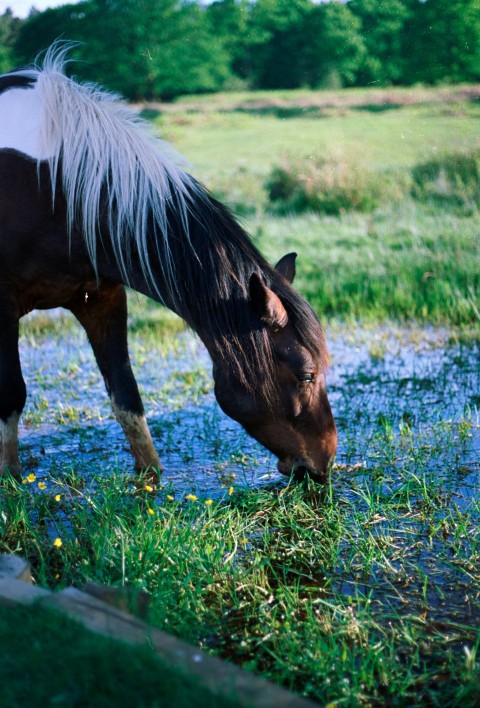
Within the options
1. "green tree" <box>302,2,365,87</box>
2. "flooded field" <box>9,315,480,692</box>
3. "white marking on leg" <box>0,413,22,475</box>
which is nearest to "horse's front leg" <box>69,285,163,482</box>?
"flooded field" <box>9,315,480,692</box>

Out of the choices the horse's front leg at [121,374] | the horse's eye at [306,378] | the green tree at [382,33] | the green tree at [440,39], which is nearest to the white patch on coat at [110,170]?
the horse's front leg at [121,374]

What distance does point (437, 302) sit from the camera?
688 cm

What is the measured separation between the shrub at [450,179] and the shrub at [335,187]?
0.28 meters

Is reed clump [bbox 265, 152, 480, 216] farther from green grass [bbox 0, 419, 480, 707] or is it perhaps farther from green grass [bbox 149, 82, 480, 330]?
green grass [bbox 0, 419, 480, 707]

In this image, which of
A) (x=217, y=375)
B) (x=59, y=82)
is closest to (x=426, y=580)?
(x=217, y=375)

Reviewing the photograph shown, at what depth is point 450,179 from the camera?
11.3m

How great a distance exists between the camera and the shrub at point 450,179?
10.6m

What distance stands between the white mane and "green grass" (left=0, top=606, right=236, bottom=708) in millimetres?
1777

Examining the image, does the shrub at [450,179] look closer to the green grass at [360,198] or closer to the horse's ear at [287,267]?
the green grass at [360,198]

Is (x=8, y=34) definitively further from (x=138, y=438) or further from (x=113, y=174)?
(x=138, y=438)

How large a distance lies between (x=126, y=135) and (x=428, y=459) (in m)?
2.22

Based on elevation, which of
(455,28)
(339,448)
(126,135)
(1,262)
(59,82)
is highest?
(455,28)

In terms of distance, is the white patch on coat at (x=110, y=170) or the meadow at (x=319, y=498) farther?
the white patch on coat at (x=110, y=170)

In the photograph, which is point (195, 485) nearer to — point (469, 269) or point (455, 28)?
point (469, 269)
